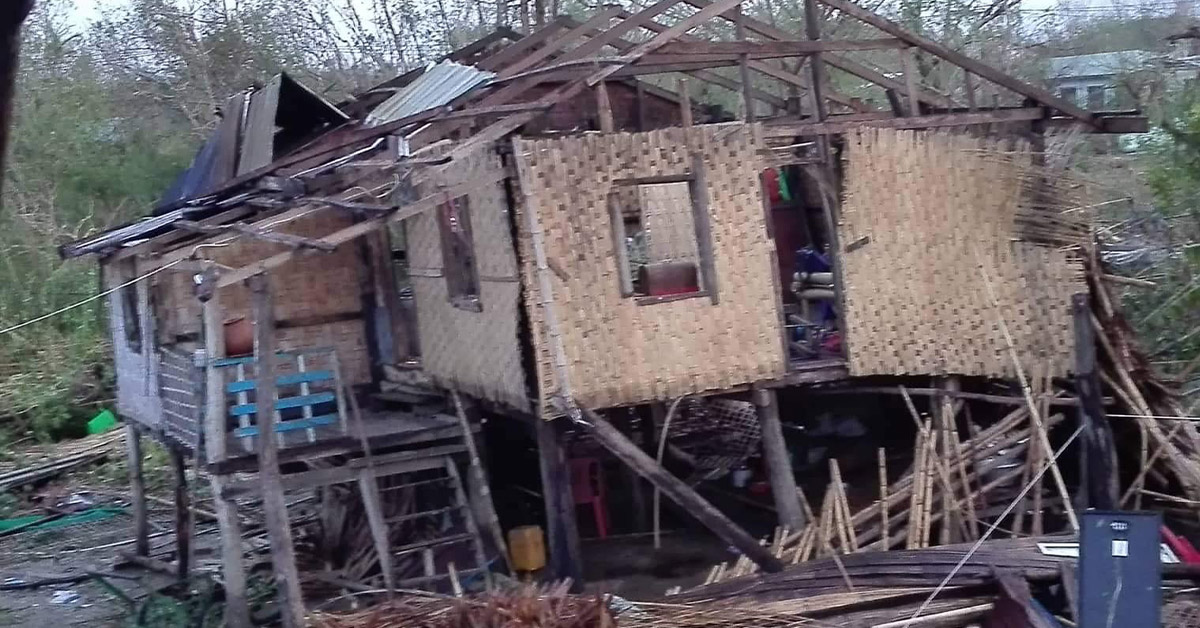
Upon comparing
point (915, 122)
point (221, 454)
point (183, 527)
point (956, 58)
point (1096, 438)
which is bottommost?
point (183, 527)

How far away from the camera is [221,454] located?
10.7m

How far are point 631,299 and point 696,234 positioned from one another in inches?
35.3

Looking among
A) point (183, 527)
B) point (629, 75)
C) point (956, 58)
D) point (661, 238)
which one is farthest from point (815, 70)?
point (183, 527)

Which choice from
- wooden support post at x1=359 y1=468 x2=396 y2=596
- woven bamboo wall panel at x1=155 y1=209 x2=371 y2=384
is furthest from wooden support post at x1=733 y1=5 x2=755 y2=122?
wooden support post at x1=359 y1=468 x2=396 y2=596

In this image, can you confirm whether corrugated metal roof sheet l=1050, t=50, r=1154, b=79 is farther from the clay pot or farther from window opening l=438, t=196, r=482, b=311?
the clay pot

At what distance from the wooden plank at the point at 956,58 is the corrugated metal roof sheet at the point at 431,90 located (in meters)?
3.17

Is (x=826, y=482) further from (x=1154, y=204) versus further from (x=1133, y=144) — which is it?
(x=1133, y=144)

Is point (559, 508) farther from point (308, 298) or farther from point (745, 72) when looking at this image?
point (745, 72)

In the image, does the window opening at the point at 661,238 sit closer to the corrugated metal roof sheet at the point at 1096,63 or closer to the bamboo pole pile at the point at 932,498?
the bamboo pole pile at the point at 932,498

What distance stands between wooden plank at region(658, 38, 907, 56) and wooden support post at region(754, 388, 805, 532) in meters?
3.04

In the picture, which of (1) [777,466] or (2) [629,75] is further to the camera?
(1) [777,466]

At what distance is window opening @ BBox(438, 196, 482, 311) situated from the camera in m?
12.0

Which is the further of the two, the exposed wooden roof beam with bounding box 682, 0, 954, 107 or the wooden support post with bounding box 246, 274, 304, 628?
the exposed wooden roof beam with bounding box 682, 0, 954, 107

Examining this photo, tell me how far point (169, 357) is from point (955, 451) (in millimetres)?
7313
